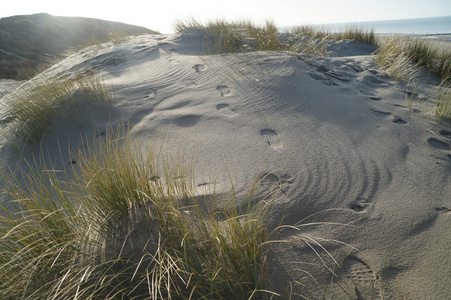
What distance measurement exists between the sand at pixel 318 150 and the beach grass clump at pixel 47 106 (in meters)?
0.17

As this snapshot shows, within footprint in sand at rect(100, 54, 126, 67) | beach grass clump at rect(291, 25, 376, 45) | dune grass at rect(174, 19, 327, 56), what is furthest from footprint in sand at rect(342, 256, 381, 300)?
beach grass clump at rect(291, 25, 376, 45)

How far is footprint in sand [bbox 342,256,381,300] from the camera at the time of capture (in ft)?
3.23

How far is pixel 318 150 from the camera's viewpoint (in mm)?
1800

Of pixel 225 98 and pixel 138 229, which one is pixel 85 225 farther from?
pixel 225 98

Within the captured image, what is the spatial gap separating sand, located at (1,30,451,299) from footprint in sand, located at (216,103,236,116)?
0.02 metres

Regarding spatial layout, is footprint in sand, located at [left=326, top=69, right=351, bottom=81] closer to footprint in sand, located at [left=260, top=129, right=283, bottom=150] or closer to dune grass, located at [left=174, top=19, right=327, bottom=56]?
dune grass, located at [left=174, top=19, right=327, bottom=56]

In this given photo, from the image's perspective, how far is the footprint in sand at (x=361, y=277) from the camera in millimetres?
986

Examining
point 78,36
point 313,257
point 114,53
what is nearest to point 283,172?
point 313,257

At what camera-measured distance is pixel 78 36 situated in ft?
42.0

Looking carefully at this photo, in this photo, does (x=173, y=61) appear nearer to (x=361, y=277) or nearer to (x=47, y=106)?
(x=47, y=106)

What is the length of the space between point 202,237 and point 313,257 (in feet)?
1.74

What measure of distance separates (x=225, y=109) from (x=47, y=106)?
6.27 ft

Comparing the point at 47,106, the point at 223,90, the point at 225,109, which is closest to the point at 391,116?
the point at 225,109

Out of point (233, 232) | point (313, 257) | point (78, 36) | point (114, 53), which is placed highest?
point (78, 36)
